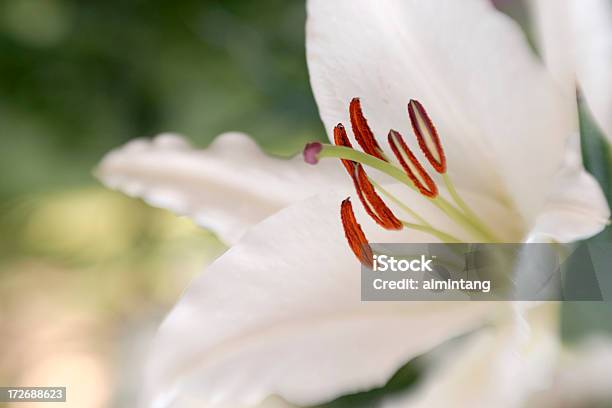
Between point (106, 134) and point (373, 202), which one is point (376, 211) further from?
point (106, 134)

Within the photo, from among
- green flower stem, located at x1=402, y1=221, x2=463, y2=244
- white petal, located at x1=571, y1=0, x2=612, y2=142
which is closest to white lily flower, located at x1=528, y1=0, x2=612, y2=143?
white petal, located at x1=571, y1=0, x2=612, y2=142

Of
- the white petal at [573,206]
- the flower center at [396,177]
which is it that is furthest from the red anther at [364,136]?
the white petal at [573,206]

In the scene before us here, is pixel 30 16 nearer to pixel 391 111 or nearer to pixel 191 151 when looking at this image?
pixel 191 151

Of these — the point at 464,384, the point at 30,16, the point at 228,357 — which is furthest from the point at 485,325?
the point at 30,16

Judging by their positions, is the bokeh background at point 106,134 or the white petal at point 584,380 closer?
the white petal at point 584,380

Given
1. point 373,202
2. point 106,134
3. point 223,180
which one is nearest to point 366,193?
point 373,202

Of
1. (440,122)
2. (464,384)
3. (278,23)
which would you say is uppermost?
(278,23)

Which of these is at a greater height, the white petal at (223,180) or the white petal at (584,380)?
the white petal at (223,180)

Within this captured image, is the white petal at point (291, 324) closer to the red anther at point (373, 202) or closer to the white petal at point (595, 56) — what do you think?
the red anther at point (373, 202)
